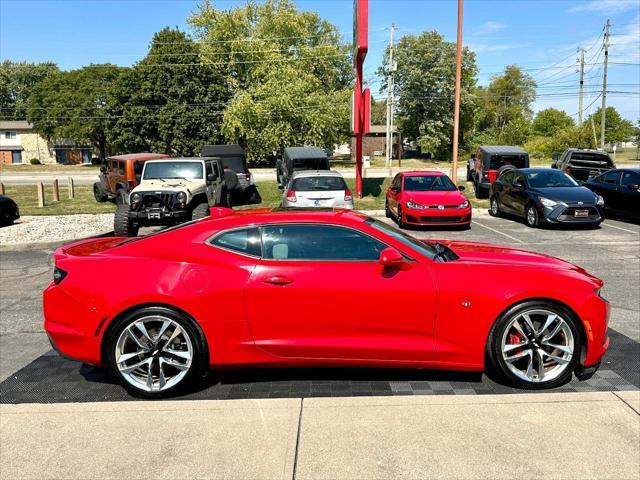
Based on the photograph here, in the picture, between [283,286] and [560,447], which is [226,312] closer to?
[283,286]

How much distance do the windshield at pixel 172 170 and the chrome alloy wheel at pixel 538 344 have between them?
1060cm

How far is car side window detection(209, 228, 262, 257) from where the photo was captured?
4133mm

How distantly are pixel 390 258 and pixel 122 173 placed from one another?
16.2 metres

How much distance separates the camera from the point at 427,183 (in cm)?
1489

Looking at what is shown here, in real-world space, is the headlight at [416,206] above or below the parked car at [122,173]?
below

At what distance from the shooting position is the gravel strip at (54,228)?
12.3 meters

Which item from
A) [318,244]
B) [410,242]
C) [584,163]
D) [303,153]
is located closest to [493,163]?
[584,163]

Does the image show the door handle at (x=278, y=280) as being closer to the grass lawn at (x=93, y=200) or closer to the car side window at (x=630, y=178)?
the car side window at (x=630, y=178)

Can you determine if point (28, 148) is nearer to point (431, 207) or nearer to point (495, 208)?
point (495, 208)

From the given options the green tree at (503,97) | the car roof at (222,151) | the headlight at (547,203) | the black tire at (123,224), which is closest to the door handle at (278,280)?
the black tire at (123,224)

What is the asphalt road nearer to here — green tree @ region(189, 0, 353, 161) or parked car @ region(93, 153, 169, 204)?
parked car @ region(93, 153, 169, 204)

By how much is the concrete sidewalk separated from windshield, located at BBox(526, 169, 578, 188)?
1162 centimetres

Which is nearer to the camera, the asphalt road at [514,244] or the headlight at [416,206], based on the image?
the asphalt road at [514,244]

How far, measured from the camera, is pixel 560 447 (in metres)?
3.29
